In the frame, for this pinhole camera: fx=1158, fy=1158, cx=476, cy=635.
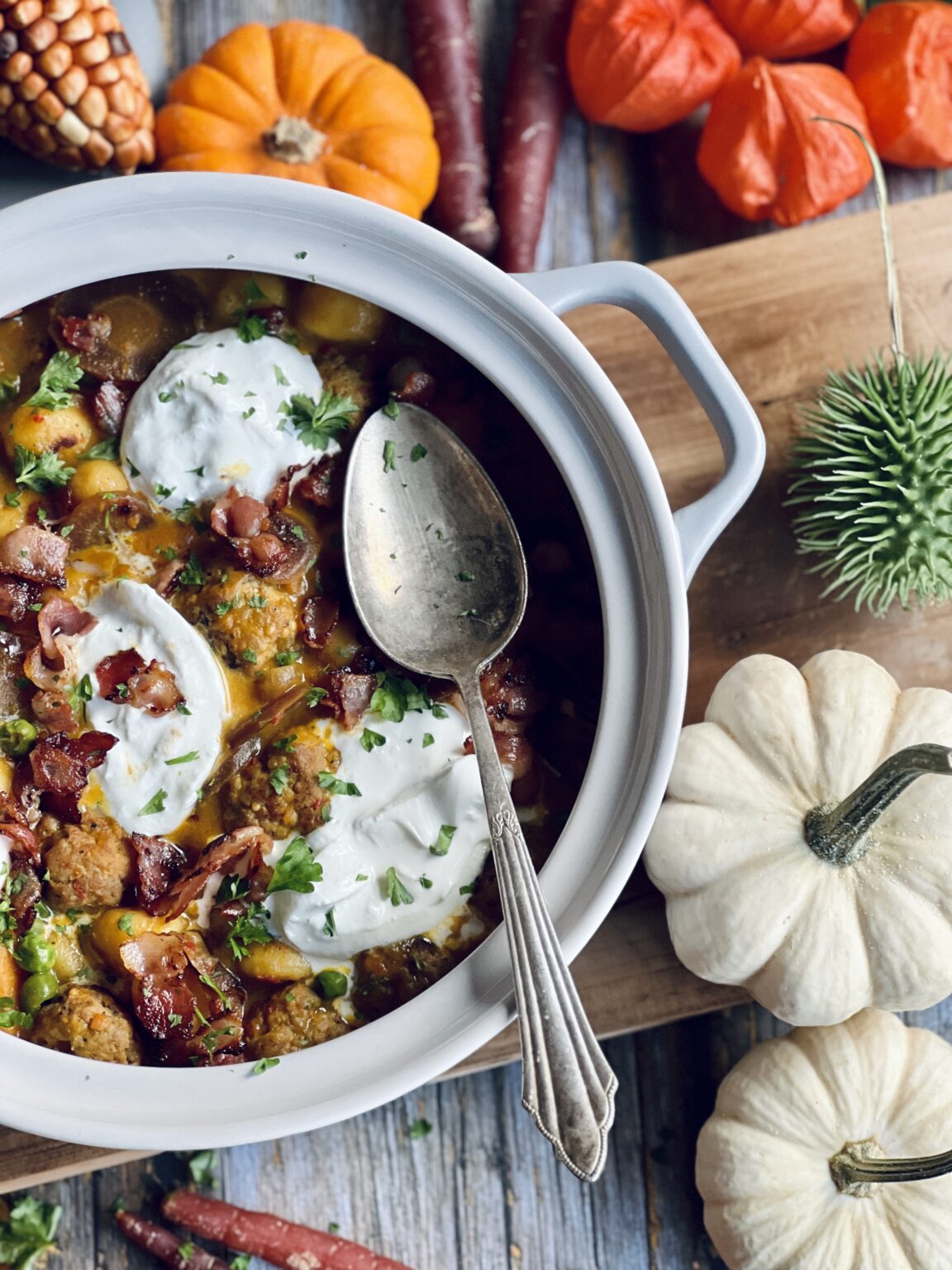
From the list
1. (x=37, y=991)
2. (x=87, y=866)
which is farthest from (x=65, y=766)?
(x=37, y=991)

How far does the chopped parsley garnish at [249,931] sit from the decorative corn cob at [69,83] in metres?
2.08

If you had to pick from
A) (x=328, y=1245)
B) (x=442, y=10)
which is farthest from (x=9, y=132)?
(x=328, y=1245)

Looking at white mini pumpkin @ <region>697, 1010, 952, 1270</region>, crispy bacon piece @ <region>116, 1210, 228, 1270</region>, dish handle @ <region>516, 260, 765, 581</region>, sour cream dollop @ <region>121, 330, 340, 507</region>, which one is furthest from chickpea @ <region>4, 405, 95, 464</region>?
white mini pumpkin @ <region>697, 1010, 952, 1270</region>

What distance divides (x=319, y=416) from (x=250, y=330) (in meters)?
0.26

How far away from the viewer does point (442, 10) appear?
134 inches

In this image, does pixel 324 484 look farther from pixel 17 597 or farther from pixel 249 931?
pixel 249 931

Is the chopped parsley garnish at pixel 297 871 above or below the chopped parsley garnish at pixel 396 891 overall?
above

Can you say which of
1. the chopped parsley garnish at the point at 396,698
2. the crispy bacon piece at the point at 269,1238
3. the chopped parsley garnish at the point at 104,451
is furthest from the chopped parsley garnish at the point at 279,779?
the crispy bacon piece at the point at 269,1238

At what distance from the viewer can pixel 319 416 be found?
9.02 feet

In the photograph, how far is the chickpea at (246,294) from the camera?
2.75 m

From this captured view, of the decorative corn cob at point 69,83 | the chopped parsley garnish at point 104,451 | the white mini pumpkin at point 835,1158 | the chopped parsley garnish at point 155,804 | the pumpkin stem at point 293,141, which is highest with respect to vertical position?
the decorative corn cob at point 69,83

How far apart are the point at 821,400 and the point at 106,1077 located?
2306mm

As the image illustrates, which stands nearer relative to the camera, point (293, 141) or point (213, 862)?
point (213, 862)

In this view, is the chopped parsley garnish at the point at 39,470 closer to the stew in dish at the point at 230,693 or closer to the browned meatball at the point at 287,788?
the stew in dish at the point at 230,693
